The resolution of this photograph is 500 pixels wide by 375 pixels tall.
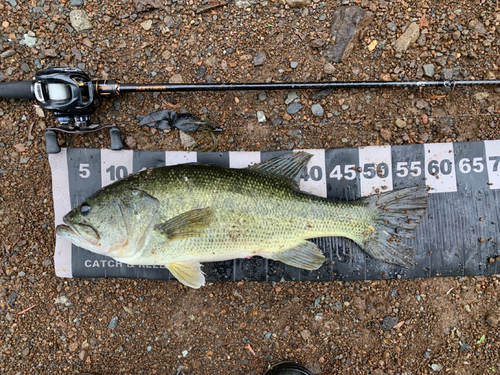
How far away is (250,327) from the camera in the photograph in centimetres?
315

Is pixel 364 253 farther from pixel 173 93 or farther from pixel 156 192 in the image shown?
pixel 173 93

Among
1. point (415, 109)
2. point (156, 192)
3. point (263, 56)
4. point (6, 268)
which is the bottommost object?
point (6, 268)

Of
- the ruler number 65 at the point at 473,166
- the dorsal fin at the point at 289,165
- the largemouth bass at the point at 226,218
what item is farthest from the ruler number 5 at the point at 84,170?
the ruler number 65 at the point at 473,166

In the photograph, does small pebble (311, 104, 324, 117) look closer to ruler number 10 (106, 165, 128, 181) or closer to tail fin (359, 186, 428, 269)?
tail fin (359, 186, 428, 269)

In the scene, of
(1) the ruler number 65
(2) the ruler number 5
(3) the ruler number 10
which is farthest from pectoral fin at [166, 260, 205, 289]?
(1) the ruler number 65

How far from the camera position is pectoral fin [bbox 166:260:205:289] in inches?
108

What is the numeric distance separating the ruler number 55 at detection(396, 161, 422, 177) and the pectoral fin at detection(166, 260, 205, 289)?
209 centimetres

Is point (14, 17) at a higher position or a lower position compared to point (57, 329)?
higher

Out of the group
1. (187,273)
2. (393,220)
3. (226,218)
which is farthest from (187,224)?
(393,220)

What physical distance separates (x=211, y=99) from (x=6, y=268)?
2.62 meters

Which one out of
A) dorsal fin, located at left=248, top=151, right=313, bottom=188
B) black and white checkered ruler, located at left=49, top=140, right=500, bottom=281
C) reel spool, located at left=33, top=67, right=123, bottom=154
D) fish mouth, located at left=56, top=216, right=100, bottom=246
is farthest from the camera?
black and white checkered ruler, located at left=49, top=140, right=500, bottom=281

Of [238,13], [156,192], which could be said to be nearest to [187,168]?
[156,192]

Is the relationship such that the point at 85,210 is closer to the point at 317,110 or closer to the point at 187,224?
the point at 187,224

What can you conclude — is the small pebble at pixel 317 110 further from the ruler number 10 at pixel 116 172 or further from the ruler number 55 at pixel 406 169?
the ruler number 10 at pixel 116 172
